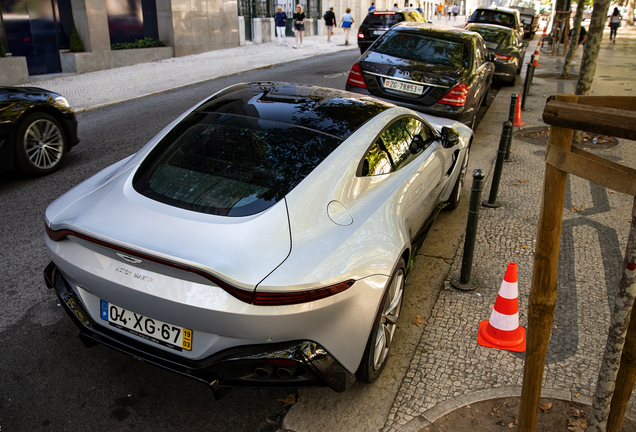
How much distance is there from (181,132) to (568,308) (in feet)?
10.5

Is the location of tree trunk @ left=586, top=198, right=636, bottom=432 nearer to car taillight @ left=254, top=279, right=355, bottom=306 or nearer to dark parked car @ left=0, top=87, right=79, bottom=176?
car taillight @ left=254, top=279, right=355, bottom=306

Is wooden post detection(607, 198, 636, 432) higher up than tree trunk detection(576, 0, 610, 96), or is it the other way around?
tree trunk detection(576, 0, 610, 96)

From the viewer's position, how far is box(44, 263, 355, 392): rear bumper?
2529 millimetres

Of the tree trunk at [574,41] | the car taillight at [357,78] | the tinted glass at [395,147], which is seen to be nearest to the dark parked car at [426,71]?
the car taillight at [357,78]

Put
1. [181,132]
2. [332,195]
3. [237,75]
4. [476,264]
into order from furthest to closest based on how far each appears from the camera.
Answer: [237,75], [476,264], [181,132], [332,195]

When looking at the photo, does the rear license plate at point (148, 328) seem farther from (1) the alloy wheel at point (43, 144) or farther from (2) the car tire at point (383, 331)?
(1) the alloy wheel at point (43, 144)

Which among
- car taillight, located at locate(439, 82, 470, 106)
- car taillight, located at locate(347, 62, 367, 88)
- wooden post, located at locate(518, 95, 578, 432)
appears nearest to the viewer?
wooden post, located at locate(518, 95, 578, 432)

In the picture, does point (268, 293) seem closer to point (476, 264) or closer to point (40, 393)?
point (40, 393)

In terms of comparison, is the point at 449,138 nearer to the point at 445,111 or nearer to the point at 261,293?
the point at 261,293

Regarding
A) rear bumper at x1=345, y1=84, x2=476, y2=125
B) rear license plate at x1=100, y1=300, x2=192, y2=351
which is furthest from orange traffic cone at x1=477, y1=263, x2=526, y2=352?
rear bumper at x1=345, y1=84, x2=476, y2=125

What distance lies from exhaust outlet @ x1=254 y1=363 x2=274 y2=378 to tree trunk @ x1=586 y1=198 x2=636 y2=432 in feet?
4.83

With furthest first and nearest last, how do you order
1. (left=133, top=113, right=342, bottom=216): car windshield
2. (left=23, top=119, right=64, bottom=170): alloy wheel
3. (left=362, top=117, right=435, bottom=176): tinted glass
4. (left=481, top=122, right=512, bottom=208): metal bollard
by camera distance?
(left=23, top=119, right=64, bottom=170): alloy wheel
(left=481, top=122, right=512, bottom=208): metal bollard
(left=362, top=117, right=435, bottom=176): tinted glass
(left=133, top=113, right=342, bottom=216): car windshield

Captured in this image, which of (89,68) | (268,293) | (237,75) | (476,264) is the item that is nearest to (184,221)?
(268,293)

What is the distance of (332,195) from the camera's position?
2.98 m
